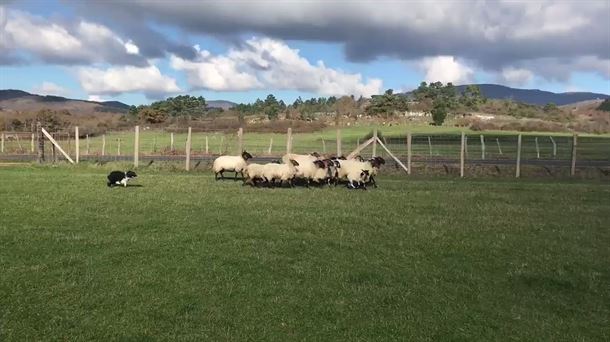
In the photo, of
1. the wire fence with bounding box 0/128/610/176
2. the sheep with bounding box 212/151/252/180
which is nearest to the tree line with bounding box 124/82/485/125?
the wire fence with bounding box 0/128/610/176

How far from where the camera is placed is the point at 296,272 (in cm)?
1011

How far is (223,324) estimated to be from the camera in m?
7.92

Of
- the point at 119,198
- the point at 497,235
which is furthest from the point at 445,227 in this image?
the point at 119,198

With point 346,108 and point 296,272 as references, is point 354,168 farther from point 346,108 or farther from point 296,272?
point 346,108

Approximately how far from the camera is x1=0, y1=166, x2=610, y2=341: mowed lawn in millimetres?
7980

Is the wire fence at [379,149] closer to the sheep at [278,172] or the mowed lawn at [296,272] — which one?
the sheep at [278,172]

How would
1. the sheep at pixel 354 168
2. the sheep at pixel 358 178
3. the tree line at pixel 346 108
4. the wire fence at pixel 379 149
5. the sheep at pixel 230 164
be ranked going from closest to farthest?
the sheep at pixel 358 178 < the sheep at pixel 354 168 < the sheep at pixel 230 164 < the wire fence at pixel 379 149 < the tree line at pixel 346 108

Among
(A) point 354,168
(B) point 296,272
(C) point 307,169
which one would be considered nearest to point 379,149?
(A) point 354,168

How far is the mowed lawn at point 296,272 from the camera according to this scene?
798cm

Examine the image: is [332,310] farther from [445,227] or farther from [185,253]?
[445,227]

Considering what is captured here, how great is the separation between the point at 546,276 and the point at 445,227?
13.1 feet

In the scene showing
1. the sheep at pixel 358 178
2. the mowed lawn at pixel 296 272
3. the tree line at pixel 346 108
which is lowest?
the mowed lawn at pixel 296 272

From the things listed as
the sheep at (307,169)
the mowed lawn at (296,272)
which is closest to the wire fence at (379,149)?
the sheep at (307,169)

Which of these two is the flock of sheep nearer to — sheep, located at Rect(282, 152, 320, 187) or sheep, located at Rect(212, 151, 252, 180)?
sheep, located at Rect(282, 152, 320, 187)
